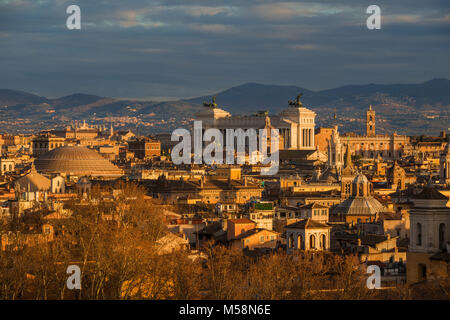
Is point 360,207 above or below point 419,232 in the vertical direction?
below

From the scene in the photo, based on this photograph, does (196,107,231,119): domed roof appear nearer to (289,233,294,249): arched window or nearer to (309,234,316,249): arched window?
(289,233,294,249): arched window

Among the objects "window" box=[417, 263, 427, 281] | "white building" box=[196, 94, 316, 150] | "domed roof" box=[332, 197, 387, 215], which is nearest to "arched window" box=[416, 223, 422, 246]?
"window" box=[417, 263, 427, 281]

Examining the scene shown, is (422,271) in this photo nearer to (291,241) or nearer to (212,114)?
(291,241)

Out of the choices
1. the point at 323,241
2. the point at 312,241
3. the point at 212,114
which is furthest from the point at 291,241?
the point at 212,114

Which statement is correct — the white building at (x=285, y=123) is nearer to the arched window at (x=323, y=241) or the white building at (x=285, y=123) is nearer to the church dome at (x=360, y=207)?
the church dome at (x=360, y=207)

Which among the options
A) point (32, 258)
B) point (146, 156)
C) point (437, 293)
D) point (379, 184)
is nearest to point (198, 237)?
point (32, 258)

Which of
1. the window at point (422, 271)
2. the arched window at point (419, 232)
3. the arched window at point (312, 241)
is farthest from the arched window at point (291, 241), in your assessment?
the window at point (422, 271)

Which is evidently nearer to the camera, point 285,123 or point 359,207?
point 359,207
